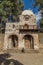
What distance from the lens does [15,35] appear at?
34656mm

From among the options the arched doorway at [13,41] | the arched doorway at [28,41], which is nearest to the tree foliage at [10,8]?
the arched doorway at [13,41]

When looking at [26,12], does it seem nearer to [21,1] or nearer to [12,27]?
[12,27]

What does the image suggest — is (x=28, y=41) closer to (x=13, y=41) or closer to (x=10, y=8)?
(x=13, y=41)

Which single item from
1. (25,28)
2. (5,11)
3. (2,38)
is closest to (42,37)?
Result: (25,28)

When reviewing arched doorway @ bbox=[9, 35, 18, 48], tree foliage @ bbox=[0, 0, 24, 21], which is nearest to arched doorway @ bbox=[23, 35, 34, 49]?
arched doorway @ bbox=[9, 35, 18, 48]

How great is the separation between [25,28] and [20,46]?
3470mm

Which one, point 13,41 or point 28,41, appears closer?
point 28,41

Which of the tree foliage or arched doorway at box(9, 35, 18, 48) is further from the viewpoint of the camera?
the tree foliage

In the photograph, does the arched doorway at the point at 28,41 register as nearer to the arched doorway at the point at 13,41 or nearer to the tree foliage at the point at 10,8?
the arched doorway at the point at 13,41

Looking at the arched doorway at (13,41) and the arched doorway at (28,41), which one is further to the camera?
the arched doorway at (13,41)

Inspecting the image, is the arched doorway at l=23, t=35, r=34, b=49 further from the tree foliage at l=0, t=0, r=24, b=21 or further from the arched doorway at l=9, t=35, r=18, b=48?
the tree foliage at l=0, t=0, r=24, b=21

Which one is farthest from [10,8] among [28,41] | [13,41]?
[28,41]

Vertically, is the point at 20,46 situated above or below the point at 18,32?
below

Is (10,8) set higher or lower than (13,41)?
higher
